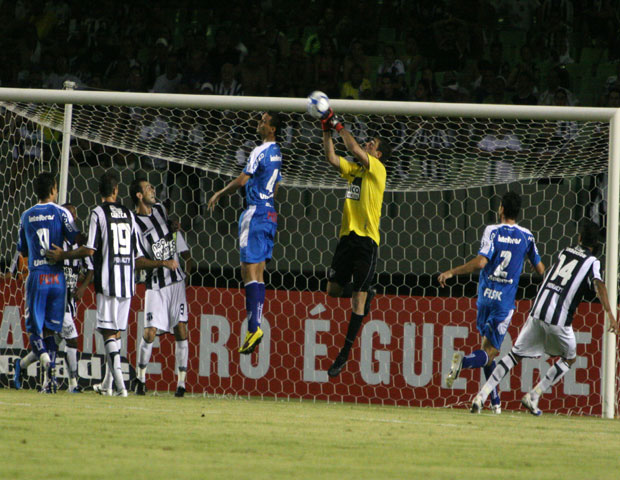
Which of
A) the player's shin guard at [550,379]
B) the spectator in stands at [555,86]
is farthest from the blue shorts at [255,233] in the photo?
the spectator in stands at [555,86]

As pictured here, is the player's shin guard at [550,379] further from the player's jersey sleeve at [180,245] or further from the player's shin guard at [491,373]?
the player's jersey sleeve at [180,245]

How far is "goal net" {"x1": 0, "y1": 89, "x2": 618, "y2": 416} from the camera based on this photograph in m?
9.61

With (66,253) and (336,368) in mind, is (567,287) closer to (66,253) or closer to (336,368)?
(336,368)

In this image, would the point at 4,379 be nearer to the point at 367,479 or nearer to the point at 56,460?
the point at 56,460

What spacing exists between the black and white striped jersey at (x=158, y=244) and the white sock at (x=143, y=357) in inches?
21.4

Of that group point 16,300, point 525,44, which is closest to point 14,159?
point 16,300

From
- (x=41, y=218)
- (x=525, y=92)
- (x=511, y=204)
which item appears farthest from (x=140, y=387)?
(x=525, y=92)

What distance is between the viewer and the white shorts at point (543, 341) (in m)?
8.45

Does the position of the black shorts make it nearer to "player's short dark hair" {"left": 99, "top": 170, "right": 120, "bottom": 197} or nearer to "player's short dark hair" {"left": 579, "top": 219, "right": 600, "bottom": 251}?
"player's short dark hair" {"left": 579, "top": 219, "right": 600, "bottom": 251}

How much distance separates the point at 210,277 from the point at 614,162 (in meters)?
4.65

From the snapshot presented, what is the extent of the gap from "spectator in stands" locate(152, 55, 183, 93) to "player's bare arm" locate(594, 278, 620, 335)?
7451mm

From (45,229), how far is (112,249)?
71cm

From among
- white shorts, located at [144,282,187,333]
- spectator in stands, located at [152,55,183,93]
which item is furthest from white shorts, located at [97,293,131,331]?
spectator in stands, located at [152,55,183,93]

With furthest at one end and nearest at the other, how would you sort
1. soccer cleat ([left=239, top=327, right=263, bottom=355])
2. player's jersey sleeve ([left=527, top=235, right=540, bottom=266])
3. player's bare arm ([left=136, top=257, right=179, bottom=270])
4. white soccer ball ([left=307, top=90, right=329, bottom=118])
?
player's bare arm ([left=136, top=257, right=179, bottom=270]), player's jersey sleeve ([left=527, top=235, right=540, bottom=266]), soccer cleat ([left=239, top=327, right=263, bottom=355]), white soccer ball ([left=307, top=90, right=329, bottom=118])
